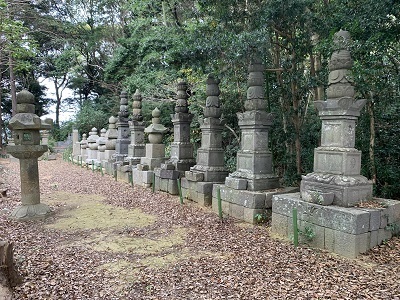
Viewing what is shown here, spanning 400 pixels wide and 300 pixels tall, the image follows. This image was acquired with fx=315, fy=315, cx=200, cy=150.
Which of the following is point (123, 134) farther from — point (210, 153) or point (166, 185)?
point (210, 153)

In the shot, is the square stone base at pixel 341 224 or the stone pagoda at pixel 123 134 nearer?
the square stone base at pixel 341 224

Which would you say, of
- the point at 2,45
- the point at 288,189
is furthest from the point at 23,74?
the point at 288,189

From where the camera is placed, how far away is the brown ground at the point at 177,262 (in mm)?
3672

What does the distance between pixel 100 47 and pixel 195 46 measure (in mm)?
19394

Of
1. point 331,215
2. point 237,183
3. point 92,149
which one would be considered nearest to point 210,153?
point 237,183

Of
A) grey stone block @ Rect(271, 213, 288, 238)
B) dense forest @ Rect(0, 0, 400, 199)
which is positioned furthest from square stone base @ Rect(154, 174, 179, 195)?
grey stone block @ Rect(271, 213, 288, 238)

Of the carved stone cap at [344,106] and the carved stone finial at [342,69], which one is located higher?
the carved stone finial at [342,69]

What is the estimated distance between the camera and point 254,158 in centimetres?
657

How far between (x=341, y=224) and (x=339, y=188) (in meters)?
0.59

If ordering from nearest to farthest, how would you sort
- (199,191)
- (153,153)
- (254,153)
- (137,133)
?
(254,153)
(199,191)
(153,153)
(137,133)

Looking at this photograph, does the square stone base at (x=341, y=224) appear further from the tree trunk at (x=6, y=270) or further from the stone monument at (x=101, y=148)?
the stone monument at (x=101, y=148)

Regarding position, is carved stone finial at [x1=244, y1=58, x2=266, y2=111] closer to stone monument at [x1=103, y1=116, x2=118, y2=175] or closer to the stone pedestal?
the stone pedestal

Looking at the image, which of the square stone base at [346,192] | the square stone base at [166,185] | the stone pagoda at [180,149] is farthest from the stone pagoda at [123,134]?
the square stone base at [346,192]

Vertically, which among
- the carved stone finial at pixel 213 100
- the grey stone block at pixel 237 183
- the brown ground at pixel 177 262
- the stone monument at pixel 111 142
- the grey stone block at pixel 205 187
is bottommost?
the brown ground at pixel 177 262
